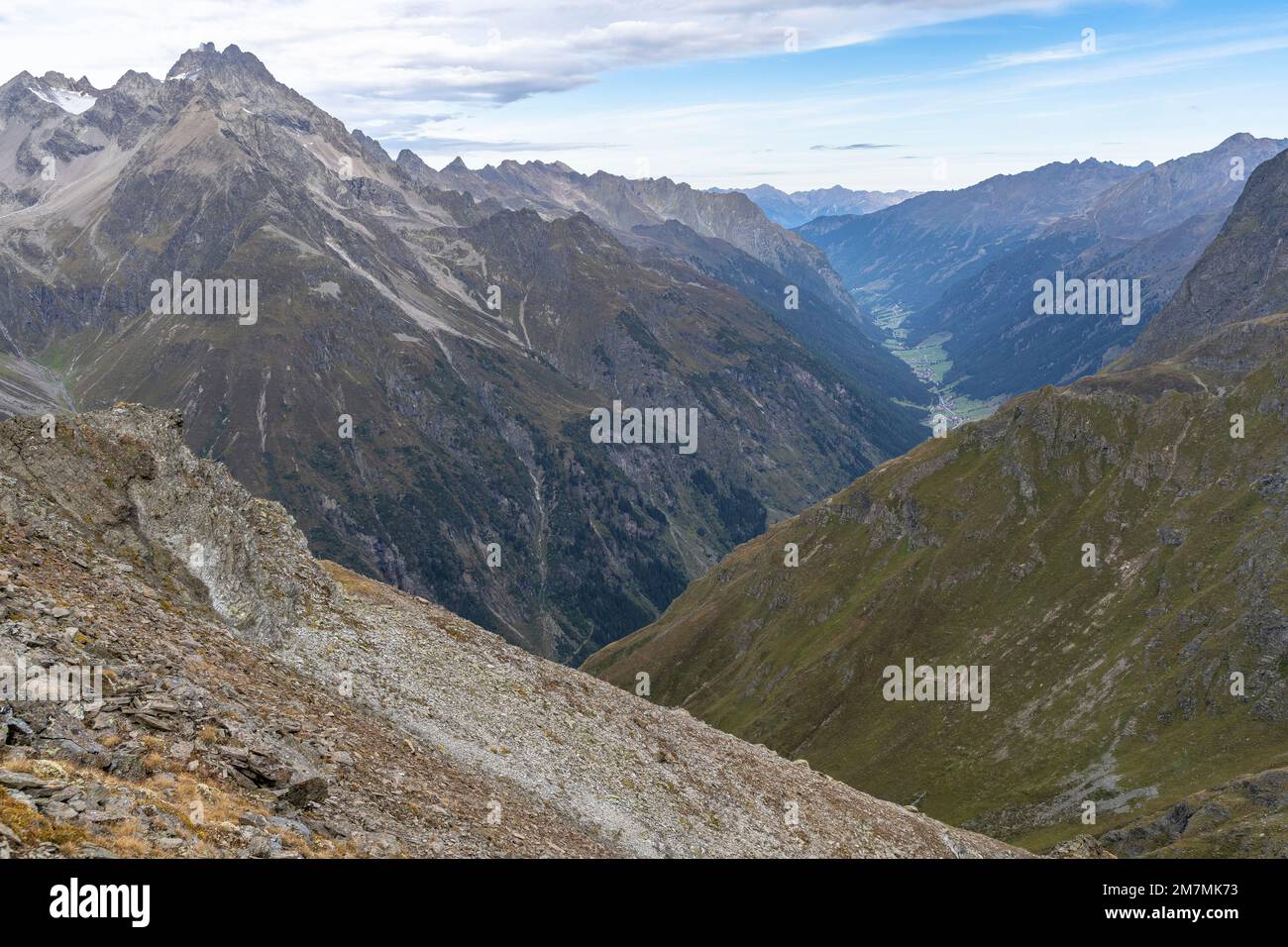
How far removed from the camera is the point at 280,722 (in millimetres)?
34781

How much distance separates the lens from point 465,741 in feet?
154

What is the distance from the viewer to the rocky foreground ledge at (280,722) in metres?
25.0

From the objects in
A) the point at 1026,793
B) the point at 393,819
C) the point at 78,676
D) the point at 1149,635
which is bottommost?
the point at 1026,793

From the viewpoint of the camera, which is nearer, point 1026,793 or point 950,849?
point 950,849

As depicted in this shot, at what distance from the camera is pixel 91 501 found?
153 ft

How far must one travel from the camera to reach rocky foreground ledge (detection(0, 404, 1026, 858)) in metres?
25.0
